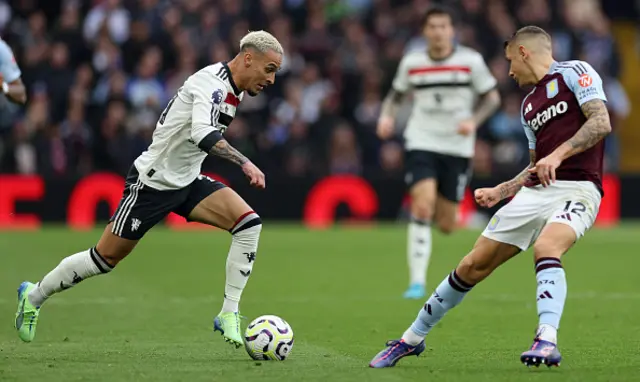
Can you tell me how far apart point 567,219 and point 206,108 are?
97.8 inches

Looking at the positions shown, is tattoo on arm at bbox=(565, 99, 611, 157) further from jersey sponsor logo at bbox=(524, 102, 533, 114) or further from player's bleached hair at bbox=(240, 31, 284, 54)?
player's bleached hair at bbox=(240, 31, 284, 54)

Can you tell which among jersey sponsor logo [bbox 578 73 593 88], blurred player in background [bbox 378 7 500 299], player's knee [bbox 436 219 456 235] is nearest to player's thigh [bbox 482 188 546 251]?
jersey sponsor logo [bbox 578 73 593 88]

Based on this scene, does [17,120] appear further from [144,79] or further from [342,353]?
[342,353]

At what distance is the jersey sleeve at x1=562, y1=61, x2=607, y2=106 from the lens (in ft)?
23.0

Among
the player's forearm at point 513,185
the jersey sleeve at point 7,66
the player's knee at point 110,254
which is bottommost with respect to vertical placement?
the player's knee at point 110,254

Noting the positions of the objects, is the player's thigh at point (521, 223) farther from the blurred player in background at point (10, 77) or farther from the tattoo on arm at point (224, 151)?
the blurred player in background at point (10, 77)

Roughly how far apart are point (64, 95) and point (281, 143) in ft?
12.3

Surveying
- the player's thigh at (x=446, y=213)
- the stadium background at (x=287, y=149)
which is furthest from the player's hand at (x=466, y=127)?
the stadium background at (x=287, y=149)

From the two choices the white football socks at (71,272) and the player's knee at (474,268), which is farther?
the white football socks at (71,272)

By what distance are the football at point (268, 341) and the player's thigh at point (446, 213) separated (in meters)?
4.89

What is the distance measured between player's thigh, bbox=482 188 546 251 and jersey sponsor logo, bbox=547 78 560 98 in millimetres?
592

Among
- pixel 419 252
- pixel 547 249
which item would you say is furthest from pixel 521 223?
pixel 419 252

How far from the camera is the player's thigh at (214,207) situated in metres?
8.38

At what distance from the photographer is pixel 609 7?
2600 centimetres
